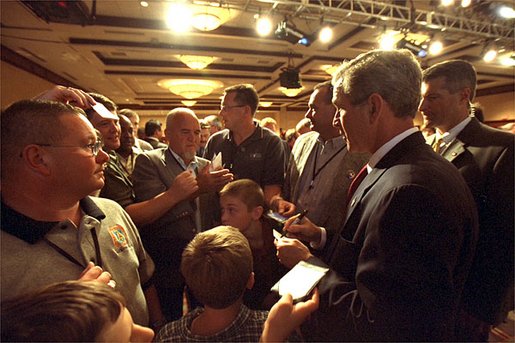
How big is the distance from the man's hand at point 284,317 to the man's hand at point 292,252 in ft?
0.80

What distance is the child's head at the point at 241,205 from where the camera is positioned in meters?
1.82

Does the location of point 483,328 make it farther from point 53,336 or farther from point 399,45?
point 399,45

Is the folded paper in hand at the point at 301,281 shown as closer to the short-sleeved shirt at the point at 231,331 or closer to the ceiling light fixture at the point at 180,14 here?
the short-sleeved shirt at the point at 231,331

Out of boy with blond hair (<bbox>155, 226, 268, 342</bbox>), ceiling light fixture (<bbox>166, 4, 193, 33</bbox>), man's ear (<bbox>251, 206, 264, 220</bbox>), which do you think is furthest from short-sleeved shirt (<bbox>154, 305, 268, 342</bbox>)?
ceiling light fixture (<bbox>166, 4, 193, 33</bbox>)

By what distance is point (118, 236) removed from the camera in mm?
1159

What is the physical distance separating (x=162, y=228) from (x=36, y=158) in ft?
3.39

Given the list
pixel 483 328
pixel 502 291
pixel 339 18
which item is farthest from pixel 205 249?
pixel 339 18

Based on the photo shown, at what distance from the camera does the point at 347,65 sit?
1.17 m

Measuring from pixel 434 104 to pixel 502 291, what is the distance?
1.19m

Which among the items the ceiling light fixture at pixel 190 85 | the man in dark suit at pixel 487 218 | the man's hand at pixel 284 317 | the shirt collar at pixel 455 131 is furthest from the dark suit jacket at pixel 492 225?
the ceiling light fixture at pixel 190 85

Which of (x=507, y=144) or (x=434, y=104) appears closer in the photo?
(x=507, y=144)

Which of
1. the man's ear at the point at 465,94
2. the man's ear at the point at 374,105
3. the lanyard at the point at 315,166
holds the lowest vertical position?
the lanyard at the point at 315,166

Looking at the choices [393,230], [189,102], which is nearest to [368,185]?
[393,230]

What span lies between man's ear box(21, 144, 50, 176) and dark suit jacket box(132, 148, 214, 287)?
91 cm
